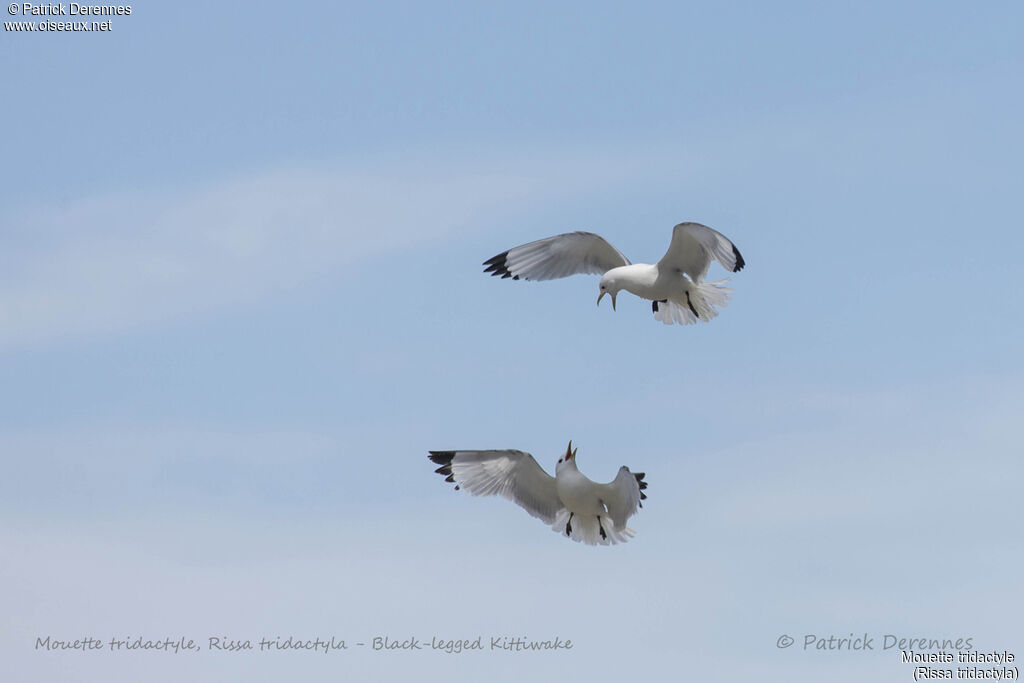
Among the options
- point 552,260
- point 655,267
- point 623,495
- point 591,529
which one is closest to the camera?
point 623,495

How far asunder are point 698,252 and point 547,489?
2.79 meters

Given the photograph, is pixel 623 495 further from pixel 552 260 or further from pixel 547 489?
pixel 552 260

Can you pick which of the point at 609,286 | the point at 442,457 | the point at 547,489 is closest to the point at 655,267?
the point at 609,286

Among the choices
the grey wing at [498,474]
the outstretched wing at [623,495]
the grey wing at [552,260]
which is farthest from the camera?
the grey wing at [552,260]

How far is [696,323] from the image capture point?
17.2 m

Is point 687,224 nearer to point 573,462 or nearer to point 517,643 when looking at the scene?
point 573,462

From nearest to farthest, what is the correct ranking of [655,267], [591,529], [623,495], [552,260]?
[623,495]
[591,529]
[655,267]
[552,260]

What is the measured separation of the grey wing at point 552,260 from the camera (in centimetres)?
1762

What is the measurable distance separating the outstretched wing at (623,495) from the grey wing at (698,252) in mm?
2250

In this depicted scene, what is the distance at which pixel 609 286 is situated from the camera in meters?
17.0

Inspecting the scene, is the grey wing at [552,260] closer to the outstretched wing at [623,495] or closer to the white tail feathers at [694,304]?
the white tail feathers at [694,304]

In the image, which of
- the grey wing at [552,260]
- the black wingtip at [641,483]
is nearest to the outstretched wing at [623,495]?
the black wingtip at [641,483]

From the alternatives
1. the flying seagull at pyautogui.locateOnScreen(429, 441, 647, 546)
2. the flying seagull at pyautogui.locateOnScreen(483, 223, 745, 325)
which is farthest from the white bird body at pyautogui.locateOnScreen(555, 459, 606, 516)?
the flying seagull at pyautogui.locateOnScreen(483, 223, 745, 325)

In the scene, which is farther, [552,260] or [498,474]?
[552,260]
